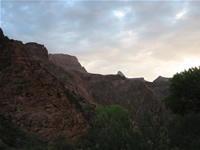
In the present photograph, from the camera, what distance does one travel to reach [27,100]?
18.1 m

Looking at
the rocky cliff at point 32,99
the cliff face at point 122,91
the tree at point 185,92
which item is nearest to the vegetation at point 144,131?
the tree at point 185,92

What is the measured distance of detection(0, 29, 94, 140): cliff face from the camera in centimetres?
1755

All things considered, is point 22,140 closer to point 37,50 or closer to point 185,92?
point 185,92

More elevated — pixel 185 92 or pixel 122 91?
pixel 122 91

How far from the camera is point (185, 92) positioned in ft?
101

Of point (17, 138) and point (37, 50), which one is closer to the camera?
point (17, 138)

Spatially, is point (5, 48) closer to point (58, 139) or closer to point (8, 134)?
point (8, 134)

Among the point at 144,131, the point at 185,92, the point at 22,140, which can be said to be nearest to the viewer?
the point at 144,131

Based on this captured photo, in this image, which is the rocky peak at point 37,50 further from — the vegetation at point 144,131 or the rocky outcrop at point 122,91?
the vegetation at point 144,131

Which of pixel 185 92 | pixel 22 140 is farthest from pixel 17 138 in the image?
pixel 185 92

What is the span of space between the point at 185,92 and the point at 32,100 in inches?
838

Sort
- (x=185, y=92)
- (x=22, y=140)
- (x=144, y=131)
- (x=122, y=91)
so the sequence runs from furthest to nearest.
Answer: (x=122, y=91), (x=185, y=92), (x=22, y=140), (x=144, y=131)

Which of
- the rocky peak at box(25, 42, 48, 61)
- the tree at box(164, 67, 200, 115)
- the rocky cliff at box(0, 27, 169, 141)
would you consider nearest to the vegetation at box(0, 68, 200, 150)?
the tree at box(164, 67, 200, 115)

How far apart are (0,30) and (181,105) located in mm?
24161
